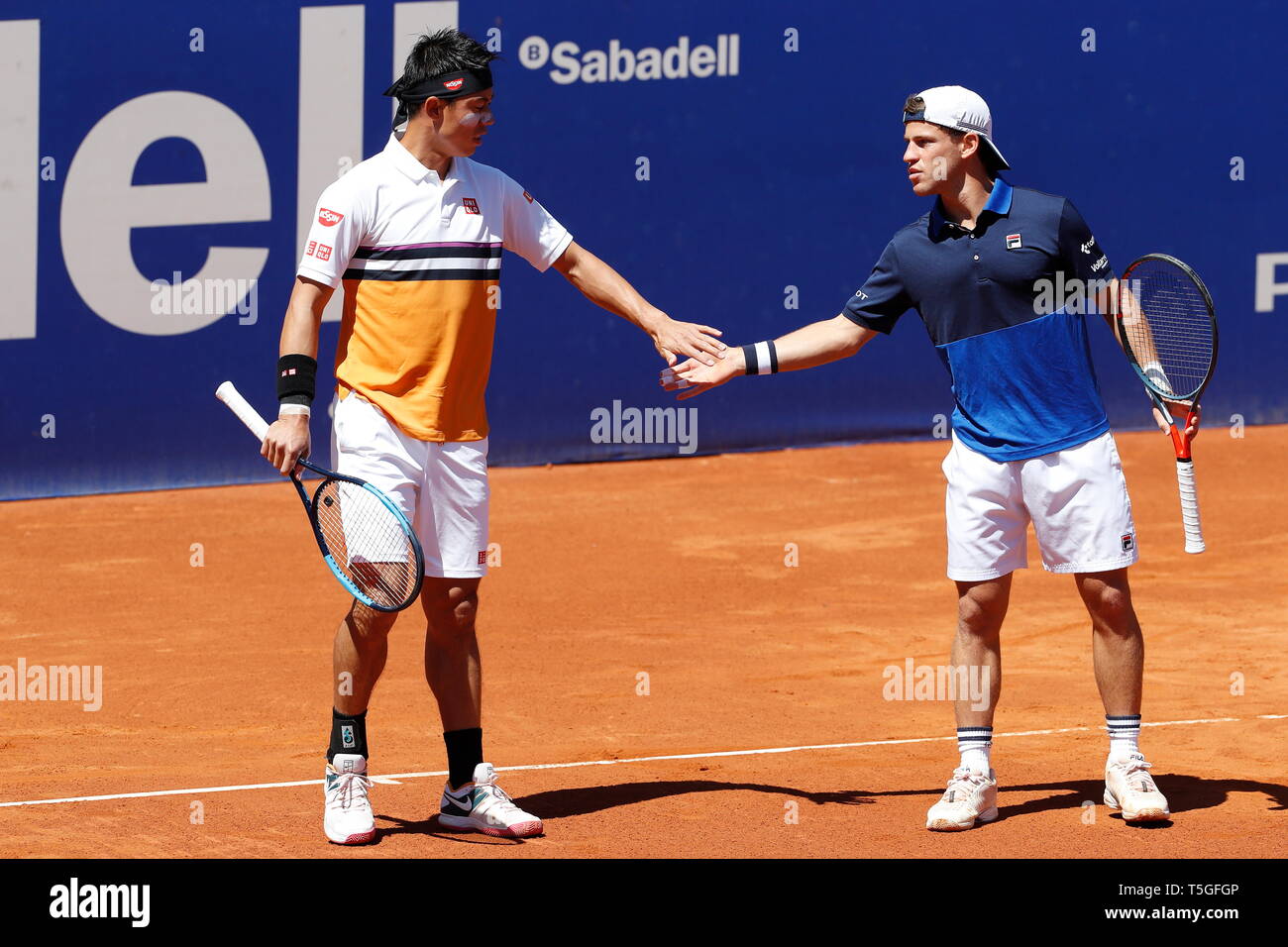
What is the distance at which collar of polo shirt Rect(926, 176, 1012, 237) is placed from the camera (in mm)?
5664

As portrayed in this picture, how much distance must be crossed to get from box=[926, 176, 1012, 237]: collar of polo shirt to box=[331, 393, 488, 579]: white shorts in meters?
1.55

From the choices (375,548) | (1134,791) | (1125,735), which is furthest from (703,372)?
(1134,791)

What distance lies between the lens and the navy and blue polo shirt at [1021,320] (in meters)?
5.59

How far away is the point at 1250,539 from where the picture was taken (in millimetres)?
10977

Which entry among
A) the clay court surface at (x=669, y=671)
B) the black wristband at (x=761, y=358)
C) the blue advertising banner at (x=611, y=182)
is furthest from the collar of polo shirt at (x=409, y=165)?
the blue advertising banner at (x=611, y=182)

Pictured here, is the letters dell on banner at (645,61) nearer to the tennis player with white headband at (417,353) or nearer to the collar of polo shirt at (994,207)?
the tennis player with white headband at (417,353)

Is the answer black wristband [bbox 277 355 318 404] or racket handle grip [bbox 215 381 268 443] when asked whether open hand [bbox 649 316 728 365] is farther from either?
racket handle grip [bbox 215 381 268 443]

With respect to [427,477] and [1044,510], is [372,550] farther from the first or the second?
[1044,510]

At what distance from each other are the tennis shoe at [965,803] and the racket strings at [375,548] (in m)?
1.71

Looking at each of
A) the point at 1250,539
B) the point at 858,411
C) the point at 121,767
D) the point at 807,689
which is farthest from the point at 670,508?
the point at 121,767

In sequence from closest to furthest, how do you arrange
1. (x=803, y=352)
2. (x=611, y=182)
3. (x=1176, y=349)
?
(x=803, y=352) → (x=1176, y=349) → (x=611, y=182)

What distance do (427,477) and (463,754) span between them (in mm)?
883

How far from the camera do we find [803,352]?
5.98m

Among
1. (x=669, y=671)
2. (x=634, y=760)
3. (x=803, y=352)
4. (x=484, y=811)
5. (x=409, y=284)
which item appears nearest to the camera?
(x=409, y=284)
